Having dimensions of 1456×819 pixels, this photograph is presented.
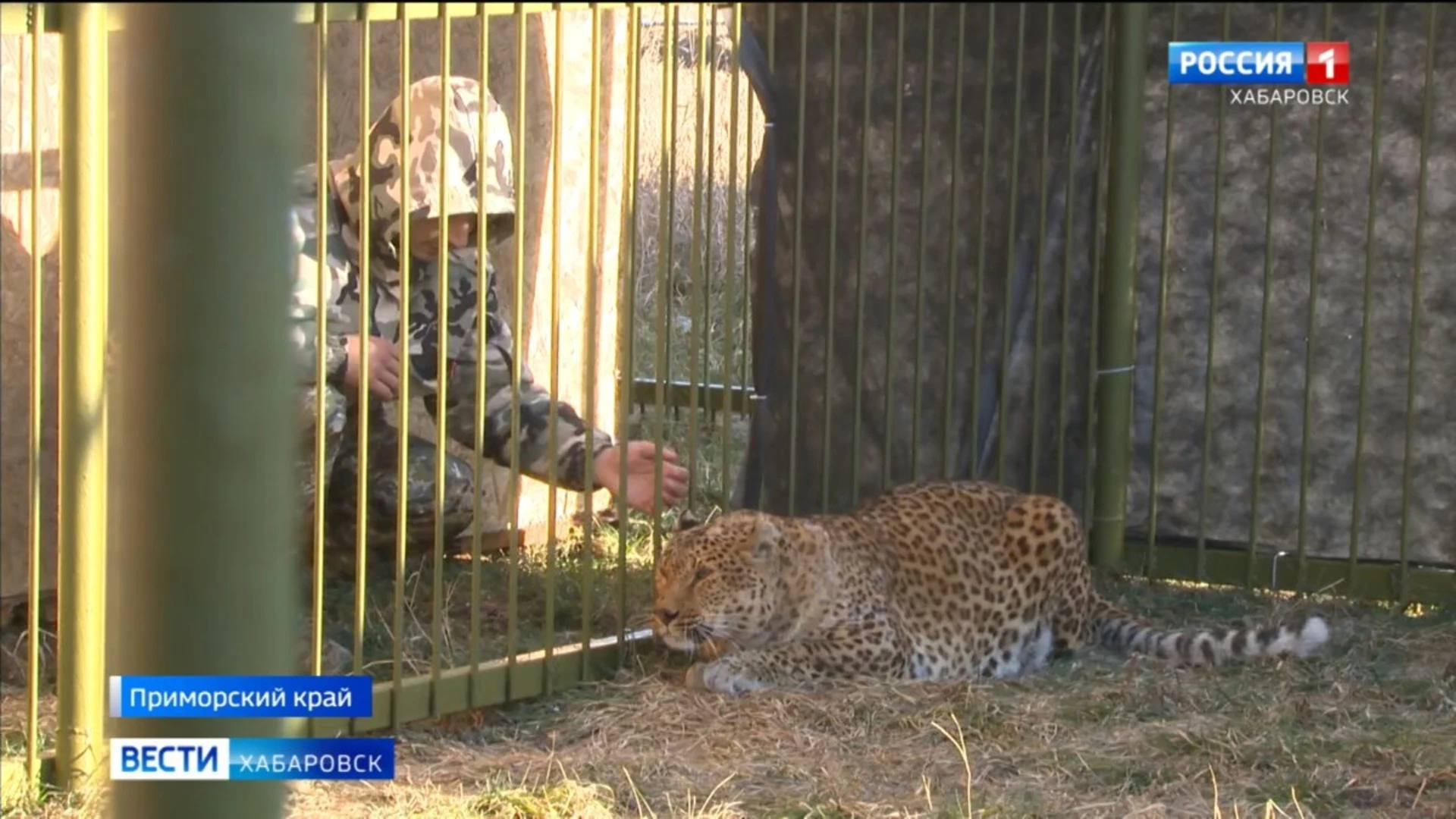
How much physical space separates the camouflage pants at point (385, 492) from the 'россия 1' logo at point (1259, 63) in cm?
259

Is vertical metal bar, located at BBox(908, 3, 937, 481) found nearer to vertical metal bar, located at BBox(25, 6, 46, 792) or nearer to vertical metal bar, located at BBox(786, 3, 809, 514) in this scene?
vertical metal bar, located at BBox(786, 3, 809, 514)

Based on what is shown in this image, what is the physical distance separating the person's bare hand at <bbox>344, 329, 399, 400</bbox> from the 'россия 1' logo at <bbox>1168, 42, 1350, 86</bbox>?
258 centimetres

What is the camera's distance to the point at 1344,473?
631 centimetres

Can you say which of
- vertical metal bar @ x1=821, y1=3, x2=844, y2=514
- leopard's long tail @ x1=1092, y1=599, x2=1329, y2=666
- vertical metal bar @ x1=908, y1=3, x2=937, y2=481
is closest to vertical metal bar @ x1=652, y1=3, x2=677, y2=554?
vertical metal bar @ x1=821, y1=3, x2=844, y2=514

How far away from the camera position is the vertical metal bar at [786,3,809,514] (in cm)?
621

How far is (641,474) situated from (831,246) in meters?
1.20

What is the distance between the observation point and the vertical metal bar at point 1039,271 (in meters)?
6.22

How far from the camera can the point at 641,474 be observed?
219 inches

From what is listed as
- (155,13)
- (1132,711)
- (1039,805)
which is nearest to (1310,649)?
(1132,711)

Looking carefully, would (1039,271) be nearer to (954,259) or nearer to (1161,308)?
(954,259)

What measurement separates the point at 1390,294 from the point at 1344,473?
579mm

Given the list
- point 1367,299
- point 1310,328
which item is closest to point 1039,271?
point 1310,328

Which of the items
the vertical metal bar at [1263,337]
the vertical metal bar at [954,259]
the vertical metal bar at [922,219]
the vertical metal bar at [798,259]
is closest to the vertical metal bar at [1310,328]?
the vertical metal bar at [1263,337]

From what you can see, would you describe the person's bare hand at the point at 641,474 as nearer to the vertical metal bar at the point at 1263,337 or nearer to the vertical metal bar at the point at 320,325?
the vertical metal bar at the point at 320,325
